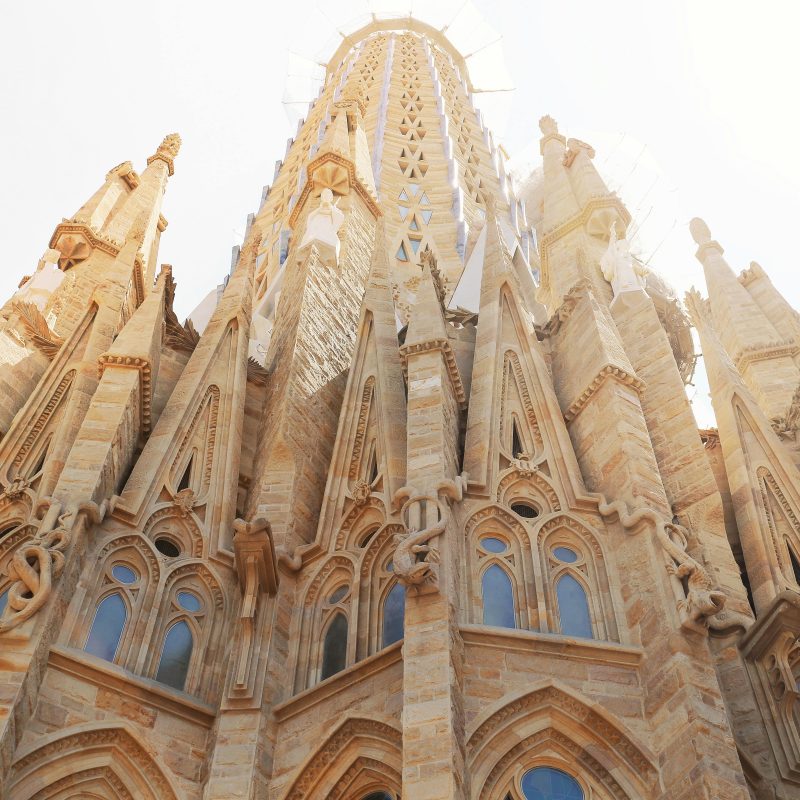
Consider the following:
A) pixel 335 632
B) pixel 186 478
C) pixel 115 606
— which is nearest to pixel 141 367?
pixel 186 478

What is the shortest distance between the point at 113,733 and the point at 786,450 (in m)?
8.91

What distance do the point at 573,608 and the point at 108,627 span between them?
14.5ft

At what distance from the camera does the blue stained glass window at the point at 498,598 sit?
10.5 m

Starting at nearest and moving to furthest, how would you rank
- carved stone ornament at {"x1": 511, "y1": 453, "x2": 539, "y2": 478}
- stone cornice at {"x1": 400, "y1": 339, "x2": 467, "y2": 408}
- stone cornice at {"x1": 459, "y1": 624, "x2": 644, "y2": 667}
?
1. stone cornice at {"x1": 459, "y1": 624, "x2": 644, "y2": 667}
2. carved stone ornament at {"x1": 511, "y1": 453, "x2": 539, "y2": 478}
3. stone cornice at {"x1": 400, "y1": 339, "x2": 467, "y2": 408}

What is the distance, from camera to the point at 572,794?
9.06 metres

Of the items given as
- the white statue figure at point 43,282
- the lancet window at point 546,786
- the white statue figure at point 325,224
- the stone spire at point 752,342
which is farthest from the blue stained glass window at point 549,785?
the white statue figure at point 325,224

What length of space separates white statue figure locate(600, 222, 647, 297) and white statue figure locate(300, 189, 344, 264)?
4.35 metres

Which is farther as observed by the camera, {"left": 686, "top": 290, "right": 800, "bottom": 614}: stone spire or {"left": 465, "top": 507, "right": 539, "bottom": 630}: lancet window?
{"left": 686, "top": 290, "right": 800, "bottom": 614}: stone spire

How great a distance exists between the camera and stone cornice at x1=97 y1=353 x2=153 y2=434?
43.8 feet

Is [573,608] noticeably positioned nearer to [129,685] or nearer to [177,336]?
[129,685]

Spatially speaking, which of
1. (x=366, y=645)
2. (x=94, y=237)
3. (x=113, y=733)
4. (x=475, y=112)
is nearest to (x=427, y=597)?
(x=366, y=645)

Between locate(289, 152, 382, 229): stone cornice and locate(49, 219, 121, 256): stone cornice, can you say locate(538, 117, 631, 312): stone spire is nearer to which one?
locate(289, 152, 382, 229): stone cornice

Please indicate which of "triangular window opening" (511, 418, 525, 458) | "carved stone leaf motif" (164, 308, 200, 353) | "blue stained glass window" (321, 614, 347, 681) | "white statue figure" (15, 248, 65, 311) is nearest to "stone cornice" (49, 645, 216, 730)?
"blue stained glass window" (321, 614, 347, 681)

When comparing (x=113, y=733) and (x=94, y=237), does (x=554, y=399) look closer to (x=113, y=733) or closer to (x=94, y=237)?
(x=113, y=733)
